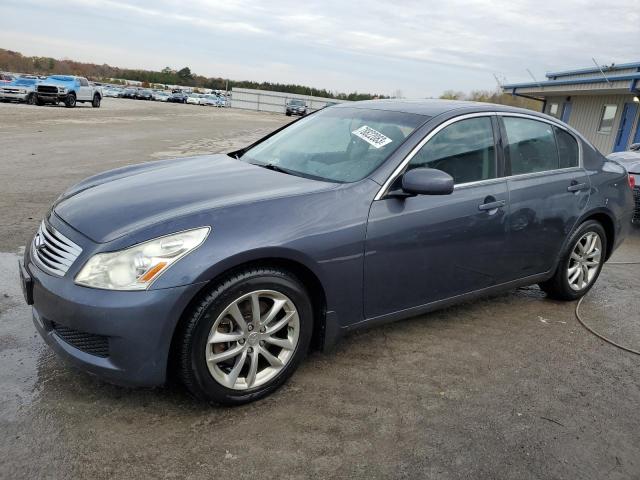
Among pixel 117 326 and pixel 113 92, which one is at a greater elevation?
pixel 117 326

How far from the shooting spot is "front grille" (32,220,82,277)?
277cm

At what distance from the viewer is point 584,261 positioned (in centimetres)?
485

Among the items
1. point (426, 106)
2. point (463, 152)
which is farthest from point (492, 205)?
point (426, 106)

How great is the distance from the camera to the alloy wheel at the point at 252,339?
2.82m

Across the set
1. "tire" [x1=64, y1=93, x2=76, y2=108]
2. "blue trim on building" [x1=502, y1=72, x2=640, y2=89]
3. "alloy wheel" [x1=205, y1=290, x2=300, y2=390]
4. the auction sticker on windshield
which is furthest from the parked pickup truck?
"alloy wheel" [x1=205, y1=290, x2=300, y2=390]

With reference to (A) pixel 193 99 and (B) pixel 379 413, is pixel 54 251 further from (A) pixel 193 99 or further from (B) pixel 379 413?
(A) pixel 193 99

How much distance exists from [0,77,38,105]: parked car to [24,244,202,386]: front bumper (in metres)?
32.0

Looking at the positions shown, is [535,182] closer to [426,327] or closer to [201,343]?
[426,327]

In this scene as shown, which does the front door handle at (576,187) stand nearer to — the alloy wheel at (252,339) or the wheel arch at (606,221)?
the wheel arch at (606,221)

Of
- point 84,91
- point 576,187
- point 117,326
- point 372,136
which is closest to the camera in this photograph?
point 117,326

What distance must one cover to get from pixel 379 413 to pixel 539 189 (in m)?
2.21

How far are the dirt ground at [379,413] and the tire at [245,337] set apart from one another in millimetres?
142

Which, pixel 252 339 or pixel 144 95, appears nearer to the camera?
pixel 252 339

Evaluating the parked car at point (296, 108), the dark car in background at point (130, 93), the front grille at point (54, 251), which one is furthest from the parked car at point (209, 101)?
the front grille at point (54, 251)
